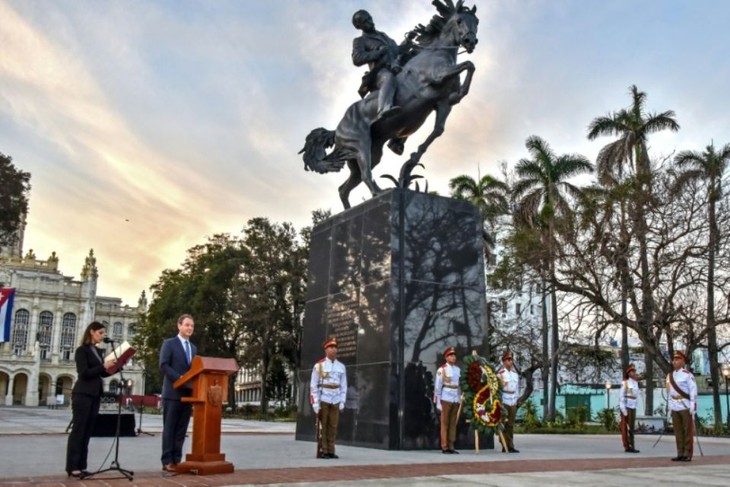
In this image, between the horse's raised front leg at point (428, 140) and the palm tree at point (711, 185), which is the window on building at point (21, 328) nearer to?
the palm tree at point (711, 185)

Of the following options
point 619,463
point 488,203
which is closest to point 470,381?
point 619,463

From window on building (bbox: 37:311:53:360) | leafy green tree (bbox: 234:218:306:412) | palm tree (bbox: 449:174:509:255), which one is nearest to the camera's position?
palm tree (bbox: 449:174:509:255)

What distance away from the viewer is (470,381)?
10422 millimetres

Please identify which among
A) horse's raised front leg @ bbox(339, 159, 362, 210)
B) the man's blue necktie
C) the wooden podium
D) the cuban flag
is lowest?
the wooden podium

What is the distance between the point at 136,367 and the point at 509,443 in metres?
96.8

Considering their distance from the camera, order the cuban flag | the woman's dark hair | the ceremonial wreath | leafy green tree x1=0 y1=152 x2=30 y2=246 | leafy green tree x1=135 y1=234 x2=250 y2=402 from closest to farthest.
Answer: the woman's dark hair, the ceremonial wreath, the cuban flag, leafy green tree x1=0 y1=152 x2=30 y2=246, leafy green tree x1=135 y1=234 x2=250 y2=402

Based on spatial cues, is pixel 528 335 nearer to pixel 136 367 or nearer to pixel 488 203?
pixel 488 203

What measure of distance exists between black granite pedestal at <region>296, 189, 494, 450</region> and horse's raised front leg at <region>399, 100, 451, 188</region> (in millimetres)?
703

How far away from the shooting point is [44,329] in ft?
332

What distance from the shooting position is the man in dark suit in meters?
7.09

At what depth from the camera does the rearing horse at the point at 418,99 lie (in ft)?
38.3

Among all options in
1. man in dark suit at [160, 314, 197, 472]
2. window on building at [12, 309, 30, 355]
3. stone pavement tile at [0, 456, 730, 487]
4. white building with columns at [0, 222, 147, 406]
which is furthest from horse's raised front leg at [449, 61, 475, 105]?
window on building at [12, 309, 30, 355]

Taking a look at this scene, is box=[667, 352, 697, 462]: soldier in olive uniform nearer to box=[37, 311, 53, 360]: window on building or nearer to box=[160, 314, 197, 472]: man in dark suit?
box=[160, 314, 197, 472]: man in dark suit

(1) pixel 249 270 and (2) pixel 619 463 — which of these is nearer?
(2) pixel 619 463
